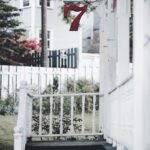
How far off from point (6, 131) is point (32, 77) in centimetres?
714

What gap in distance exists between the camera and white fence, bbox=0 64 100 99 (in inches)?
827

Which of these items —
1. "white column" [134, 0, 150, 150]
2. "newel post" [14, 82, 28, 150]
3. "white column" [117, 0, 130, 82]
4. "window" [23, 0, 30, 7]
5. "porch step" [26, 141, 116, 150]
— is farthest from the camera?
"window" [23, 0, 30, 7]

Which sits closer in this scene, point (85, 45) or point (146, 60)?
point (146, 60)

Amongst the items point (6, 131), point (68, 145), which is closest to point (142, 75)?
point (68, 145)

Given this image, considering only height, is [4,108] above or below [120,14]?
below

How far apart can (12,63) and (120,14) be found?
688 inches

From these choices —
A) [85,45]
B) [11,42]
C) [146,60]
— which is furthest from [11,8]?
[146,60]

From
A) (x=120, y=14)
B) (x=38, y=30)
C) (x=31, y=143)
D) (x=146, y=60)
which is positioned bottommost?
(x=31, y=143)

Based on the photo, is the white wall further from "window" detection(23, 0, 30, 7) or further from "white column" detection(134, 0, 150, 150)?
"white column" detection(134, 0, 150, 150)

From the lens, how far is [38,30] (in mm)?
33906

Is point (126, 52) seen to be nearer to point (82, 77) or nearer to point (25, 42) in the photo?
point (82, 77)

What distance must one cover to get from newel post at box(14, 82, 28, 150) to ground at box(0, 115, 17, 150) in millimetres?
3111

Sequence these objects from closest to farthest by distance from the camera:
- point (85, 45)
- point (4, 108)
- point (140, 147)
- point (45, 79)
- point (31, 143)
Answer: point (140, 147)
point (31, 143)
point (4, 108)
point (45, 79)
point (85, 45)

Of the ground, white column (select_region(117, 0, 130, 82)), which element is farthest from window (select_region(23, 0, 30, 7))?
white column (select_region(117, 0, 130, 82))
